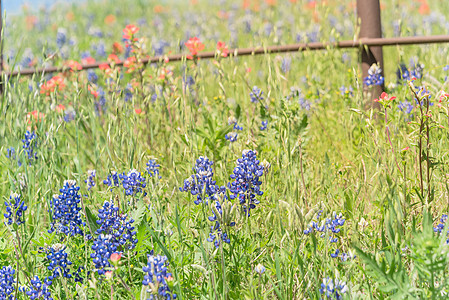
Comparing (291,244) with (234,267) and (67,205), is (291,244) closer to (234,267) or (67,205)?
(234,267)

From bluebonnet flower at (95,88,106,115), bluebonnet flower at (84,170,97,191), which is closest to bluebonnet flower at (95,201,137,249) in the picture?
bluebonnet flower at (84,170,97,191)

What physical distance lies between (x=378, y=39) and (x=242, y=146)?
1.40 metres

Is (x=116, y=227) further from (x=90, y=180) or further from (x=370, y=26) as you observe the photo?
(x=370, y=26)

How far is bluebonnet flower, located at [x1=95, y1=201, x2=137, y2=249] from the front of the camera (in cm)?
198

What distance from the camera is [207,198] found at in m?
2.18

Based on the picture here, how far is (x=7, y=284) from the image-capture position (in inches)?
74.7

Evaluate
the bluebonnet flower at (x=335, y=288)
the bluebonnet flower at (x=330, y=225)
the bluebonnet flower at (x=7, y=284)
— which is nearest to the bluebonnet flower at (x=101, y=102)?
the bluebonnet flower at (x=7, y=284)

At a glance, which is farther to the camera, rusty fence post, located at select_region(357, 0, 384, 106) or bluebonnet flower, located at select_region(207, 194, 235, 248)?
rusty fence post, located at select_region(357, 0, 384, 106)

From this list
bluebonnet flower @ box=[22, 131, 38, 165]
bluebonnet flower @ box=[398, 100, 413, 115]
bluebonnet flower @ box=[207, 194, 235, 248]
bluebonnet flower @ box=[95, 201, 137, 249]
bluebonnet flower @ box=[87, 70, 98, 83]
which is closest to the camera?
bluebonnet flower @ box=[207, 194, 235, 248]

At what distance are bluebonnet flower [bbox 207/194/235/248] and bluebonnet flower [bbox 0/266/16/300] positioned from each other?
773 mm

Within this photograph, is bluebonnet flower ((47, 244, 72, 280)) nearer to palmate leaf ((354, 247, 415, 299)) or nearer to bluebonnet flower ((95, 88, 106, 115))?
palmate leaf ((354, 247, 415, 299))

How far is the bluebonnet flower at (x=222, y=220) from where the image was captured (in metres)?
1.71

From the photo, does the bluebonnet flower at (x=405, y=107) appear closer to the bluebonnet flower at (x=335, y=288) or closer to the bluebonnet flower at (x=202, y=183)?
the bluebonnet flower at (x=202, y=183)

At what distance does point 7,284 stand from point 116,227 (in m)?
0.45
